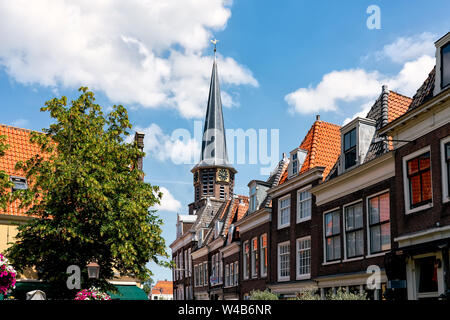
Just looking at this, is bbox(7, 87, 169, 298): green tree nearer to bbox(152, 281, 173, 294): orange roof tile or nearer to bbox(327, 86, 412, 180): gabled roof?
bbox(327, 86, 412, 180): gabled roof

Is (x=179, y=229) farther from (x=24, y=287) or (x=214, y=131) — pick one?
(x=24, y=287)

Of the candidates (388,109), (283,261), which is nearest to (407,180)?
(388,109)

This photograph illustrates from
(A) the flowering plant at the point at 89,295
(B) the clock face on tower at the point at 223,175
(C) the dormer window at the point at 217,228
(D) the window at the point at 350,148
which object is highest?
(B) the clock face on tower at the point at 223,175

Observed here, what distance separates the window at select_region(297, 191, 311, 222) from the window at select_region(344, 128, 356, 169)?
4279 mm

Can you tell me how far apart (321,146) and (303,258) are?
6285 millimetres

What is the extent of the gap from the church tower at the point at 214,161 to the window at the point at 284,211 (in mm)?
53482

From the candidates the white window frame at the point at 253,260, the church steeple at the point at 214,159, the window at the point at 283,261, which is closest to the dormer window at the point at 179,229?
the church steeple at the point at 214,159

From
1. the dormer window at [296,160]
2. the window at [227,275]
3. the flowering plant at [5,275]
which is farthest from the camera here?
the window at [227,275]

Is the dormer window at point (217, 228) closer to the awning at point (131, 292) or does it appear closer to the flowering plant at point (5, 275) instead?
the awning at point (131, 292)

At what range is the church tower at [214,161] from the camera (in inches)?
3467

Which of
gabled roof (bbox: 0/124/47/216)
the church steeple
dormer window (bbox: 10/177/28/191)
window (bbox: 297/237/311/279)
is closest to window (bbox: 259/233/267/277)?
window (bbox: 297/237/311/279)

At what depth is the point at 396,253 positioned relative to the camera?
63.1 ft

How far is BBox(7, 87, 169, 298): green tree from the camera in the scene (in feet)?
69.7

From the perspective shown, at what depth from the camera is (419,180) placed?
61.7 ft
